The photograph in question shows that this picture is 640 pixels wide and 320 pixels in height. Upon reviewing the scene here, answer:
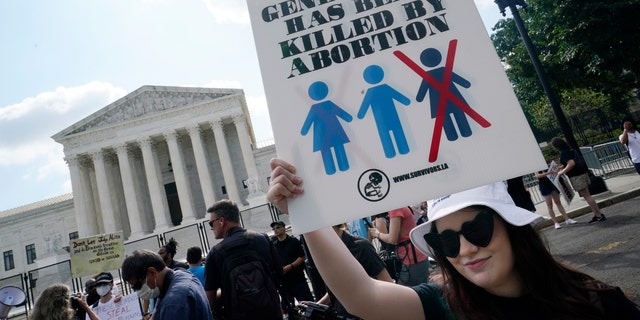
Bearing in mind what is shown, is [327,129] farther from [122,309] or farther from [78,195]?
[78,195]

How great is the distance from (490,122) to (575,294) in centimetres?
68

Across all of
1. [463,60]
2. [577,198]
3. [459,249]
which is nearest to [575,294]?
[459,249]

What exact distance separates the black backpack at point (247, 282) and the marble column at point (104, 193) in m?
35.8

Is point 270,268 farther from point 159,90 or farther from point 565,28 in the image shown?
point 159,90

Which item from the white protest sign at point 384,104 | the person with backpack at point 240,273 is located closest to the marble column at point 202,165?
the person with backpack at point 240,273

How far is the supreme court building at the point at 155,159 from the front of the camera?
33.8 metres

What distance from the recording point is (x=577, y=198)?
10.2m

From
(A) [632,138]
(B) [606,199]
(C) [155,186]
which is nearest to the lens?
(A) [632,138]

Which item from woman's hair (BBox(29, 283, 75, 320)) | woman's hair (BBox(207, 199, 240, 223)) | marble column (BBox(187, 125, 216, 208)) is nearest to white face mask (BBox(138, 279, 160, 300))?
woman's hair (BBox(29, 283, 75, 320))

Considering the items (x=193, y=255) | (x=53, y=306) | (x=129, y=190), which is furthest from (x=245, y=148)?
(x=53, y=306)

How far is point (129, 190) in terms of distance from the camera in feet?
112

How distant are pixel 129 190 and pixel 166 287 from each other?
35853mm

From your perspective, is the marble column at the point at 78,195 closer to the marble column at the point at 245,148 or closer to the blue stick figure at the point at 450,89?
the marble column at the point at 245,148

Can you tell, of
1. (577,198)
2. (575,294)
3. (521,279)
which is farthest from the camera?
(577,198)
